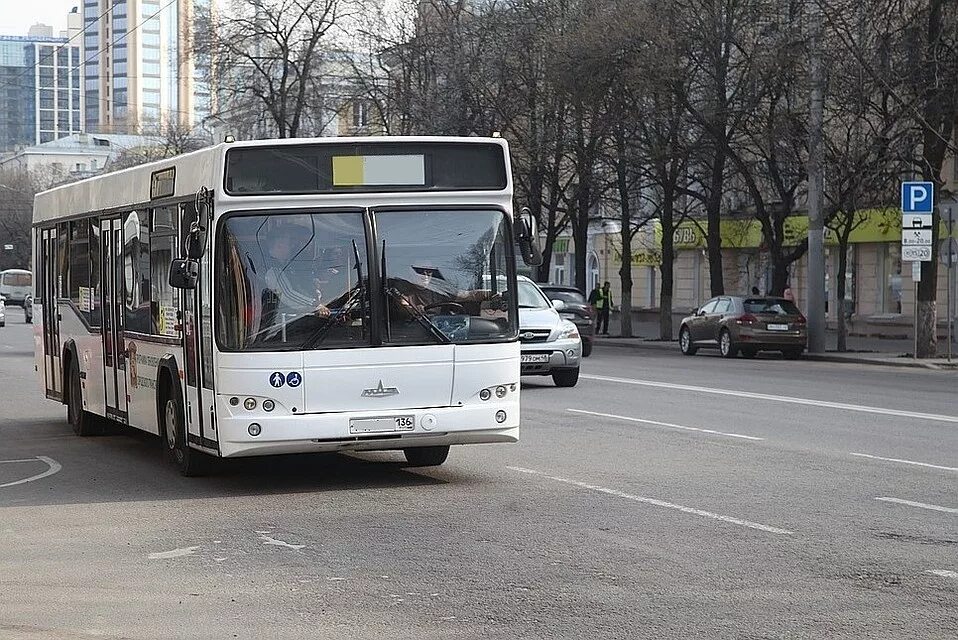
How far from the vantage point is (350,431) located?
11.5 metres

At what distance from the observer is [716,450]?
46.4ft

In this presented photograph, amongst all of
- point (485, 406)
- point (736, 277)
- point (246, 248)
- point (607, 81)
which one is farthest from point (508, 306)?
point (736, 277)

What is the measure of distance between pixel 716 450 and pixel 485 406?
3086mm

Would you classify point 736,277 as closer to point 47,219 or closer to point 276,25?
point 276,25

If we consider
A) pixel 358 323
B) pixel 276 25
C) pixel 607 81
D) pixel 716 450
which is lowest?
pixel 716 450

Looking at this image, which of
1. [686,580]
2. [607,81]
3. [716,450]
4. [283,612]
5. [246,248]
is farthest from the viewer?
[607,81]

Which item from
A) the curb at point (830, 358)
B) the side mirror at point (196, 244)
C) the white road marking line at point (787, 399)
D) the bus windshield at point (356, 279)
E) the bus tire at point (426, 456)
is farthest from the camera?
the curb at point (830, 358)

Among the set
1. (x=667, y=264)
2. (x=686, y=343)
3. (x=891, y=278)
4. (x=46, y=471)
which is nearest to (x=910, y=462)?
(x=46, y=471)

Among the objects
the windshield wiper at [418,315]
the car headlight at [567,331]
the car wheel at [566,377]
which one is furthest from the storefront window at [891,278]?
the windshield wiper at [418,315]

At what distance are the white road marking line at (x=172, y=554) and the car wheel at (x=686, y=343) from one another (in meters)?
30.1

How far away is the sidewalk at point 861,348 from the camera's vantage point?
104 ft

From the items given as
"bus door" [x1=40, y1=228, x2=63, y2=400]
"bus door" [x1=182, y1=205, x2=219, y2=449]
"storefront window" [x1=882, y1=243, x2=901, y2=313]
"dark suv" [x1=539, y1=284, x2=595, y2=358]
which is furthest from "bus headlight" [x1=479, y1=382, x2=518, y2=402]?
"storefront window" [x1=882, y1=243, x2=901, y2=313]

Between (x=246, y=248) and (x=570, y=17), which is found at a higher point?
(x=570, y=17)

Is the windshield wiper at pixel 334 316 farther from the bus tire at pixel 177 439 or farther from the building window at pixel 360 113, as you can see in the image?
the building window at pixel 360 113
